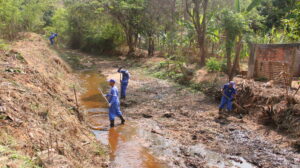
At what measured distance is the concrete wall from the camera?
37.0 ft

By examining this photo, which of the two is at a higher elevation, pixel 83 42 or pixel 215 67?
pixel 83 42

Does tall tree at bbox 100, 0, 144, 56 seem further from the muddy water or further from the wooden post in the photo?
the muddy water

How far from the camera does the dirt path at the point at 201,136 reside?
6.36m

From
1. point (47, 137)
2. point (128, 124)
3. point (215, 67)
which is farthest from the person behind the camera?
point (215, 67)

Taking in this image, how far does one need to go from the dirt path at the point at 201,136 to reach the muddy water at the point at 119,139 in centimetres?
33

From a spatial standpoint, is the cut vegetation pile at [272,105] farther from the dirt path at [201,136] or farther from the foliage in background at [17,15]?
the foliage in background at [17,15]

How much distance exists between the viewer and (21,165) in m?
3.56

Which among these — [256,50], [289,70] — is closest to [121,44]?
[256,50]

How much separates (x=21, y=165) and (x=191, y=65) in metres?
15.3

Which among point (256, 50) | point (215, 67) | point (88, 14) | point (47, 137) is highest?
point (88, 14)

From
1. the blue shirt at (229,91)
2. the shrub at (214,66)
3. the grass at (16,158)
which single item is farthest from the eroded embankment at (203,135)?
the grass at (16,158)

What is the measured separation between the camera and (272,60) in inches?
477

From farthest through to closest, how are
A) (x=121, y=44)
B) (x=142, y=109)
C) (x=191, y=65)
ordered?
(x=121, y=44) < (x=191, y=65) < (x=142, y=109)

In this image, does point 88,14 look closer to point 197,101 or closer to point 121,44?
point 121,44
